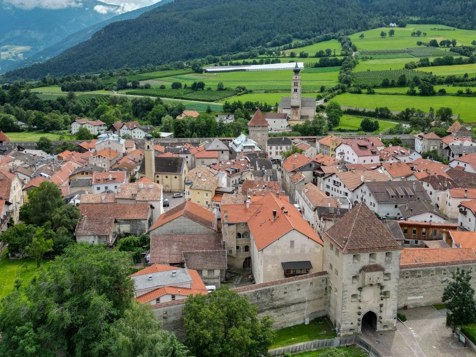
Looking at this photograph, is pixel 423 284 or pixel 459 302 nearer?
pixel 459 302

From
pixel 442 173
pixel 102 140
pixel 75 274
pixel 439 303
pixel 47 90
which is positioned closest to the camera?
pixel 75 274

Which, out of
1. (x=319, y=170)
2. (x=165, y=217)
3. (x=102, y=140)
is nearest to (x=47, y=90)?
(x=102, y=140)

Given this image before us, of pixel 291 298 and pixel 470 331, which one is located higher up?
pixel 291 298

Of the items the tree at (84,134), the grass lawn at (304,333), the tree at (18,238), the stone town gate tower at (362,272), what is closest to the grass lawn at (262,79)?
the tree at (84,134)

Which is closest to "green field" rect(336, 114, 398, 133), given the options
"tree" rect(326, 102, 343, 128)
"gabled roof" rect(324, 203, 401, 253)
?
"tree" rect(326, 102, 343, 128)

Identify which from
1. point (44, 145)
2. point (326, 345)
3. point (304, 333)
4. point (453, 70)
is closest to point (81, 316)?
point (304, 333)

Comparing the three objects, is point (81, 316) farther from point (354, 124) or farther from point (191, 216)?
point (354, 124)

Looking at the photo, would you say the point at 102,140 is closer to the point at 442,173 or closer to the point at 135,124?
the point at 135,124
